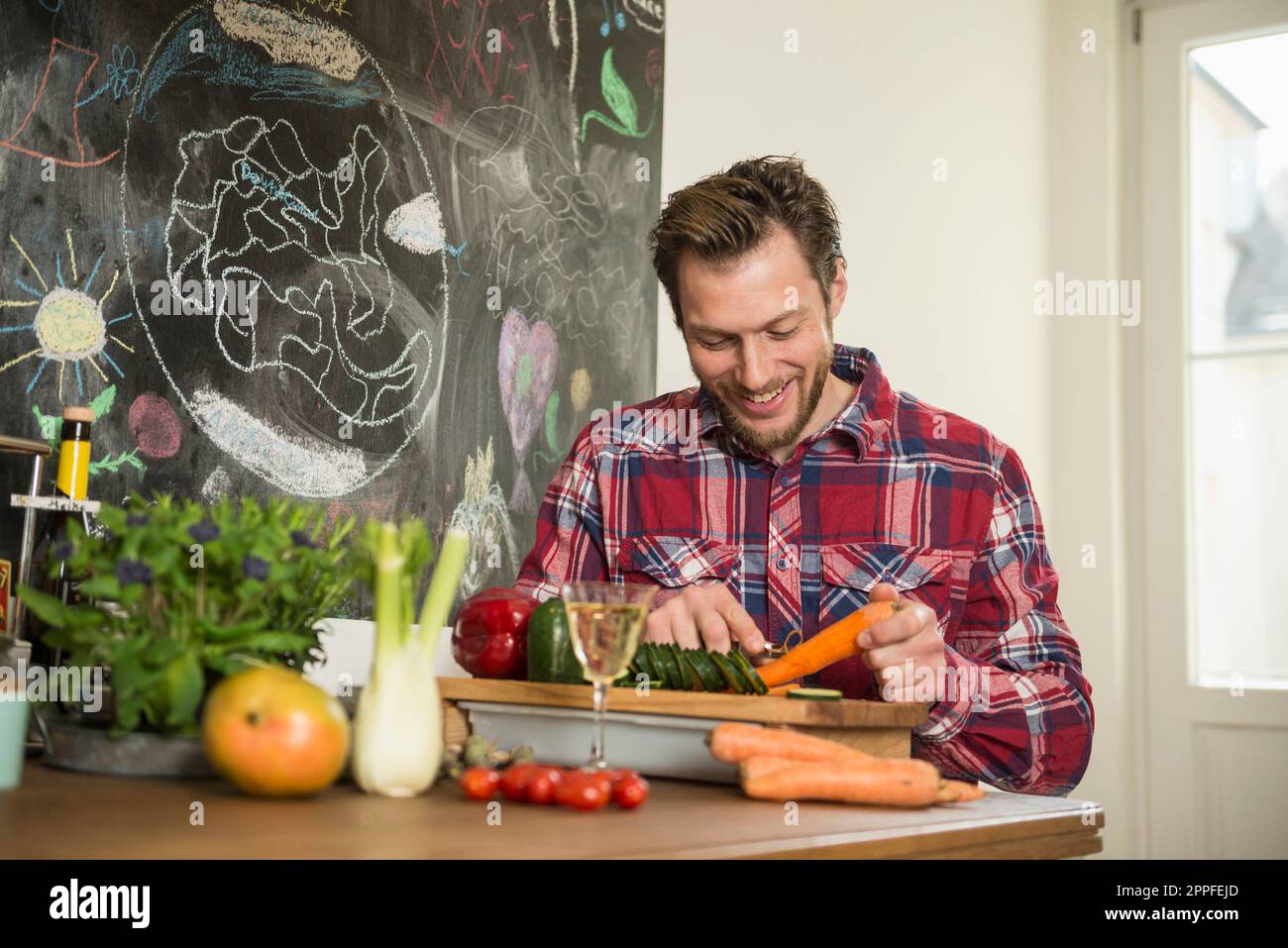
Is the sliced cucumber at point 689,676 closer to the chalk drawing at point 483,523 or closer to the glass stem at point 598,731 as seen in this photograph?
the glass stem at point 598,731

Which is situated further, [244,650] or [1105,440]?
[1105,440]

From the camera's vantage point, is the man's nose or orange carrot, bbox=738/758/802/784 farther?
the man's nose

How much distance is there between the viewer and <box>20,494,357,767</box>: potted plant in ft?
3.38

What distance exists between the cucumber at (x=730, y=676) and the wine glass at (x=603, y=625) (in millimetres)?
226

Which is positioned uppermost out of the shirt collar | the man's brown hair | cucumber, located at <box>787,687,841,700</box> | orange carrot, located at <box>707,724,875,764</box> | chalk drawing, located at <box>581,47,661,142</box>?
chalk drawing, located at <box>581,47,661,142</box>

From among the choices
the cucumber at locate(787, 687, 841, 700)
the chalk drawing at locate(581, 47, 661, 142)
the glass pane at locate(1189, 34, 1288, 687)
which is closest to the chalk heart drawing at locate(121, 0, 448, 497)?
the chalk drawing at locate(581, 47, 661, 142)

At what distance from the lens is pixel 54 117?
62.6 inches

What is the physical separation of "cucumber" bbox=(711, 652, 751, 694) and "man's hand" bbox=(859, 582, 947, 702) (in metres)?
0.21

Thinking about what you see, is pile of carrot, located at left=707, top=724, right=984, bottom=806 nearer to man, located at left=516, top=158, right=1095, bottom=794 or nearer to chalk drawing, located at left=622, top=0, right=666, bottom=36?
man, located at left=516, top=158, right=1095, bottom=794

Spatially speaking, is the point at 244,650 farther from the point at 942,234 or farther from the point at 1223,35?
the point at 1223,35

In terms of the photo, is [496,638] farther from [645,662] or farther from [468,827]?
[468,827]
